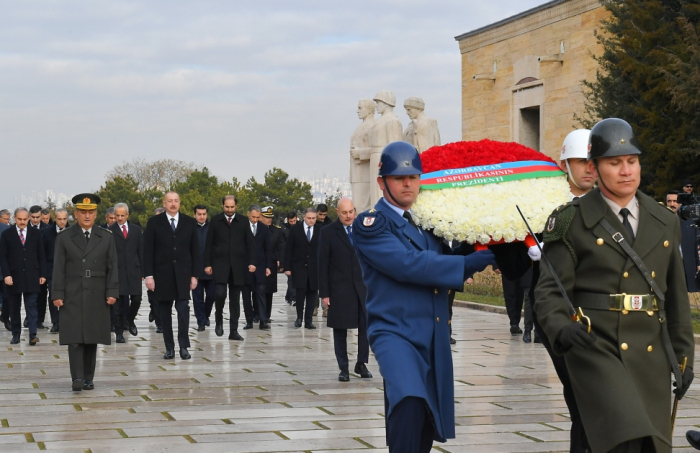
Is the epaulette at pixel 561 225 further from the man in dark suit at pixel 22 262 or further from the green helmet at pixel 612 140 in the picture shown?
the man in dark suit at pixel 22 262

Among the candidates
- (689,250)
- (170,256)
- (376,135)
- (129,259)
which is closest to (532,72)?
(376,135)

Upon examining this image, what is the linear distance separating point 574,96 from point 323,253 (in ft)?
62.4

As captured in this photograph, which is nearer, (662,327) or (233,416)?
(662,327)

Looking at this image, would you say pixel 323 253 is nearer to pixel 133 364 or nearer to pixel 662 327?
pixel 133 364

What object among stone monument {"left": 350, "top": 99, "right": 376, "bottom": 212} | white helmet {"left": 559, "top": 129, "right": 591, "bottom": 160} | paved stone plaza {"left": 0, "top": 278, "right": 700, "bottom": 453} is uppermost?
stone monument {"left": 350, "top": 99, "right": 376, "bottom": 212}

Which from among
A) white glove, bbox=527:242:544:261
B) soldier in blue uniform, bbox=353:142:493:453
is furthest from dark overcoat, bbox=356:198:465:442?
white glove, bbox=527:242:544:261

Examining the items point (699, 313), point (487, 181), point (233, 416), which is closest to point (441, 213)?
point (487, 181)

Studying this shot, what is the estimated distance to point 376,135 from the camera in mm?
25500

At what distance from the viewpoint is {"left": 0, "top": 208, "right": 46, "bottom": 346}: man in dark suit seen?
50.8ft

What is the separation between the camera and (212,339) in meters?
15.1

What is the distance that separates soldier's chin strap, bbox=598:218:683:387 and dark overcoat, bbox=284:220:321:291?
13.0 metres

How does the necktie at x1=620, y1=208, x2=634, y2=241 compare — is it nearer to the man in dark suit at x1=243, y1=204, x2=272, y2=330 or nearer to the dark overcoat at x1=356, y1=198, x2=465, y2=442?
the dark overcoat at x1=356, y1=198, x2=465, y2=442

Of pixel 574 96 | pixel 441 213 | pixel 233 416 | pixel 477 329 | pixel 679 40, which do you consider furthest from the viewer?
pixel 574 96

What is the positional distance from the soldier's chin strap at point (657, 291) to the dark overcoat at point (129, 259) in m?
12.0
